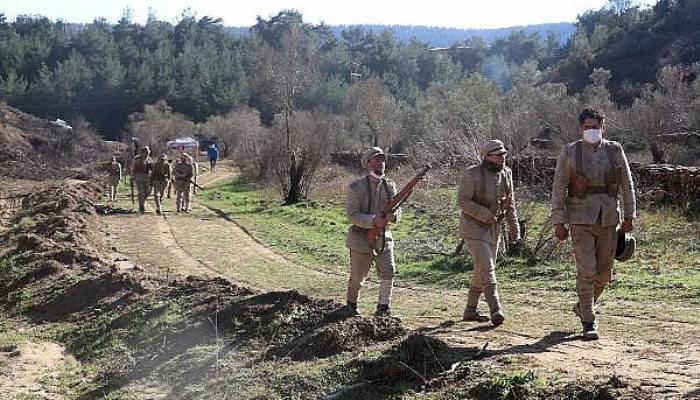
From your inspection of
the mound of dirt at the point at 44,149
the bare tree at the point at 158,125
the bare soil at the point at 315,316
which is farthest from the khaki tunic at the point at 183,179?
the bare tree at the point at 158,125

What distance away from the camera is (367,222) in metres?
9.07

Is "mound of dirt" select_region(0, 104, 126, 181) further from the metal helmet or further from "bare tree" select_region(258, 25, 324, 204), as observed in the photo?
the metal helmet

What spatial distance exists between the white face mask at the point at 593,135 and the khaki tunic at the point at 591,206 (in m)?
0.07

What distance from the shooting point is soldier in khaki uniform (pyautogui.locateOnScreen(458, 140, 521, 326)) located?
8594 mm

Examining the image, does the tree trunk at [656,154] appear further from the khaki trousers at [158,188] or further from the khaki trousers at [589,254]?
the khaki trousers at [589,254]

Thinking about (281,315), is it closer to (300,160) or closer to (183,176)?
(183,176)

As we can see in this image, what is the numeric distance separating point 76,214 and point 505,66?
105325mm

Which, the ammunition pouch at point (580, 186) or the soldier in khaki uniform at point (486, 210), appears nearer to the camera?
the ammunition pouch at point (580, 186)

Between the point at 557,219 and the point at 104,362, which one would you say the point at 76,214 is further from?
the point at 557,219

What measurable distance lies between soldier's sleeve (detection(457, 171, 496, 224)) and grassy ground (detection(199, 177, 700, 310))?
342 centimetres

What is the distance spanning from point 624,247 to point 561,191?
31.6 inches

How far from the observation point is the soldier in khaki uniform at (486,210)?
8.59 metres

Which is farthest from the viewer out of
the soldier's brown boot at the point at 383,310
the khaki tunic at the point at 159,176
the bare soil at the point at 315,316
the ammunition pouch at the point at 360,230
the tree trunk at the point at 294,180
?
the tree trunk at the point at 294,180

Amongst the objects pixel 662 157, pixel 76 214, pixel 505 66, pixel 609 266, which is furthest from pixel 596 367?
pixel 505 66
